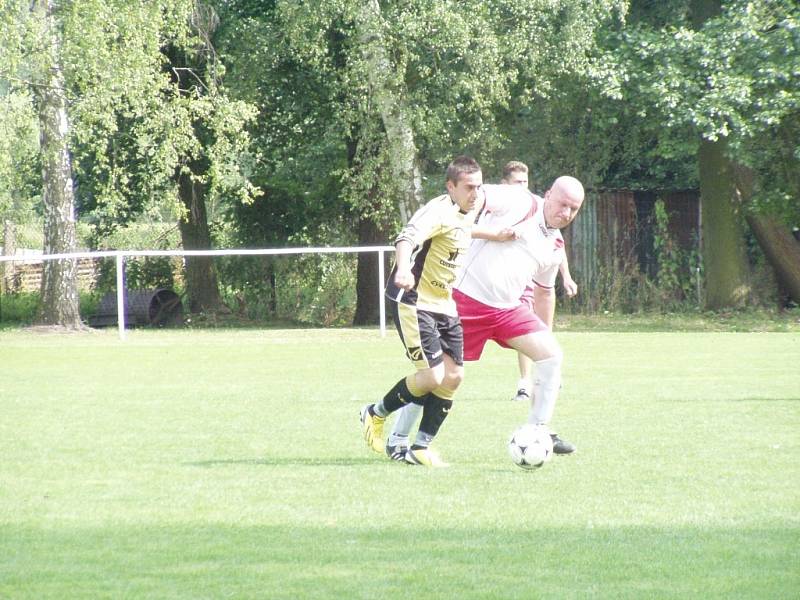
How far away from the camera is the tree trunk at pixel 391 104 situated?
22500 mm

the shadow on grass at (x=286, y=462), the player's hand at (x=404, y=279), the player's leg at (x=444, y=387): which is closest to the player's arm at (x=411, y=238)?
the player's hand at (x=404, y=279)

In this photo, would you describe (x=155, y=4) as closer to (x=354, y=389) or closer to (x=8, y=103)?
(x=8, y=103)

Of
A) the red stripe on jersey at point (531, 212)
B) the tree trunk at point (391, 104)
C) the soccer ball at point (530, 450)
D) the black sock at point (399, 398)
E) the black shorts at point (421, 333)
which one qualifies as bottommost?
the soccer ball at point (530, 450)

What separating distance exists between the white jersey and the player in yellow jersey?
34cm

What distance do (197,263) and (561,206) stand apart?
21.8 meters

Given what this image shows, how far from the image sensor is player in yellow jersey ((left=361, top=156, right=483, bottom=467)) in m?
8.14

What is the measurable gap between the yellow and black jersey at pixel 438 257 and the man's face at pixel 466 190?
0.24 feet

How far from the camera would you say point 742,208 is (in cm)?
2691

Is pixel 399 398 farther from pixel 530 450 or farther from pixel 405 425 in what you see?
pixel 530 450

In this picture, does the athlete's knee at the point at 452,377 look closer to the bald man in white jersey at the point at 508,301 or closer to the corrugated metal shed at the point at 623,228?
the bald man in white jersey at the point at 508,301

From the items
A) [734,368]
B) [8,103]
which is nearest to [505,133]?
[8,103]

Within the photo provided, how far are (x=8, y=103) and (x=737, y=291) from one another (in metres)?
14.6

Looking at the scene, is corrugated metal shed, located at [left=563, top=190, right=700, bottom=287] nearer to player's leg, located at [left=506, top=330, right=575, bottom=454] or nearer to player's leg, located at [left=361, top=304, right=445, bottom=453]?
player's leg, located at [left=506, top=330, right=575, bottom=454]

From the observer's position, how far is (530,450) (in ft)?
26.4
